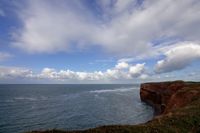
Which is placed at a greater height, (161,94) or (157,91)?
(157,91)

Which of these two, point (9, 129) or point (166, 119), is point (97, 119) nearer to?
point (9, 129)

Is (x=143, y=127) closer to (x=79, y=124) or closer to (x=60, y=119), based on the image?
(x=79, y=124)

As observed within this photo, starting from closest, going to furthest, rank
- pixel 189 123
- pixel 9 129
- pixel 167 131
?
pixel 167 131, pixel 189 123, pixel 9 129

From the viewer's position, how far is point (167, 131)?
16.5m

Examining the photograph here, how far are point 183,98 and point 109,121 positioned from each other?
1727 centimetres

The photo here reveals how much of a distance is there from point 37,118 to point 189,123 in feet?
142

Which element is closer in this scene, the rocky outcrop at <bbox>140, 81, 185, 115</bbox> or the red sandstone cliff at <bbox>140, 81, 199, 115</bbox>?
the red sandstone cliff at <bbox>140, 81, 199, 115</bbox>

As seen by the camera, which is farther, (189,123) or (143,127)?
(189,123)

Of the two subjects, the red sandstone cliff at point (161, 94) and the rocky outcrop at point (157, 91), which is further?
the rocky outcrop at point (157, 91)

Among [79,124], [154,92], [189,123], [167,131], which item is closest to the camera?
[167,131]

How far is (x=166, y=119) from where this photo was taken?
781 inches

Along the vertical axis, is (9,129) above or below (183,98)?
below

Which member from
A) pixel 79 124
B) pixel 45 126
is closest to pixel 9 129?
pixel 45 126

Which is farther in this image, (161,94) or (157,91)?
(157,91)
